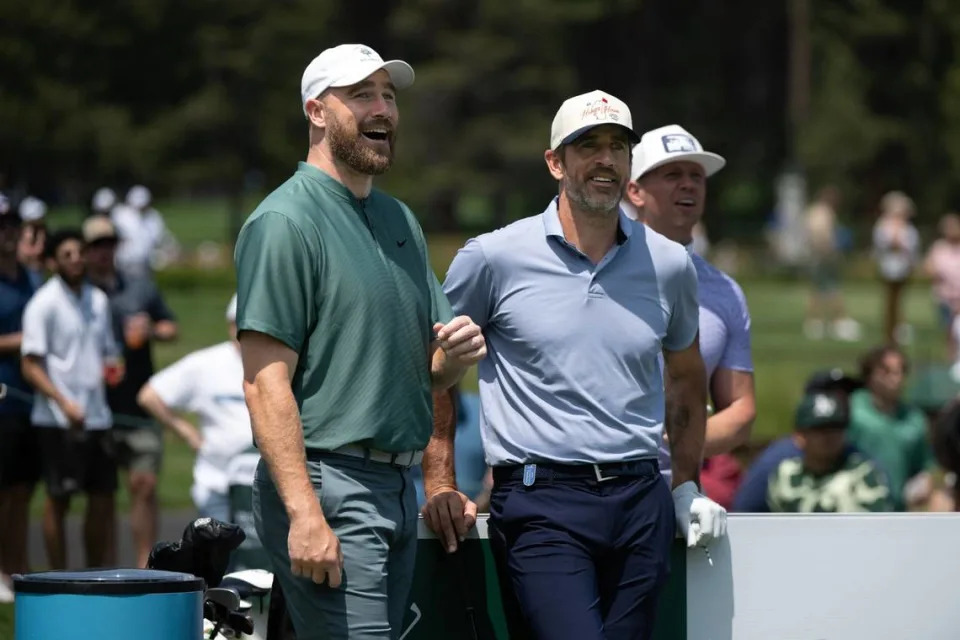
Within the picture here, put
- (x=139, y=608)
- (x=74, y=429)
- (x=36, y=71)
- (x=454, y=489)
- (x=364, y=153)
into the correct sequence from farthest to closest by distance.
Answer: (x=36, y=71)
(x=74, y=429)
(x=454, y=489)
(x=364, y=153)
(x=139, y=608)

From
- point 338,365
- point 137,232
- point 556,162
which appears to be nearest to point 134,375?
point 556,162

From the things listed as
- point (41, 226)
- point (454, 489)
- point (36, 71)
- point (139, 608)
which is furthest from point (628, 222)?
point (36, 71)

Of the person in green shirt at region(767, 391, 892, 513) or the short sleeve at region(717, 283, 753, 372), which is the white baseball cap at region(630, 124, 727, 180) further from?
the person in green shirt at region(767, 391, 892, 513)

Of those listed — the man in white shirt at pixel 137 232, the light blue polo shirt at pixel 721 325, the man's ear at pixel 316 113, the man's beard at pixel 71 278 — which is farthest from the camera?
the man in white shirt at pixel 137 232

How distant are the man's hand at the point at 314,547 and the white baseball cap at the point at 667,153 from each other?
2411 millimetres

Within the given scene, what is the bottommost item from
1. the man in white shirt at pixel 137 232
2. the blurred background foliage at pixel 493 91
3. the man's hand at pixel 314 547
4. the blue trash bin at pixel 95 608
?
the blue trash bin at pixel 95 608

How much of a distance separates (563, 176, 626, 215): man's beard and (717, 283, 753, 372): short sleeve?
4.16 ft

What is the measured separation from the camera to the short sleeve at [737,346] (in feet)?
20.9

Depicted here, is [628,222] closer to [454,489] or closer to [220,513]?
[454,489]

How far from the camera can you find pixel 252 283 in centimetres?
451

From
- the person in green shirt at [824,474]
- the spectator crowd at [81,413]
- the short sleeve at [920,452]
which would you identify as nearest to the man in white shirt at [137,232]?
the spectator crowd at [81,413]

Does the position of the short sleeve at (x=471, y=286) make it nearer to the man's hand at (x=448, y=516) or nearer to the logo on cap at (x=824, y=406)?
the man's hand at (x=448, y=516)

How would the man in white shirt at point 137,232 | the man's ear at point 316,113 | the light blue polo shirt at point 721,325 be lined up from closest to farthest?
the man's ear at point 316,113, the light blue polo shirt at point 721,325, the man in white shirt at point 137,232

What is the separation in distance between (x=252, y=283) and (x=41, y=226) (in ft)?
27.6
